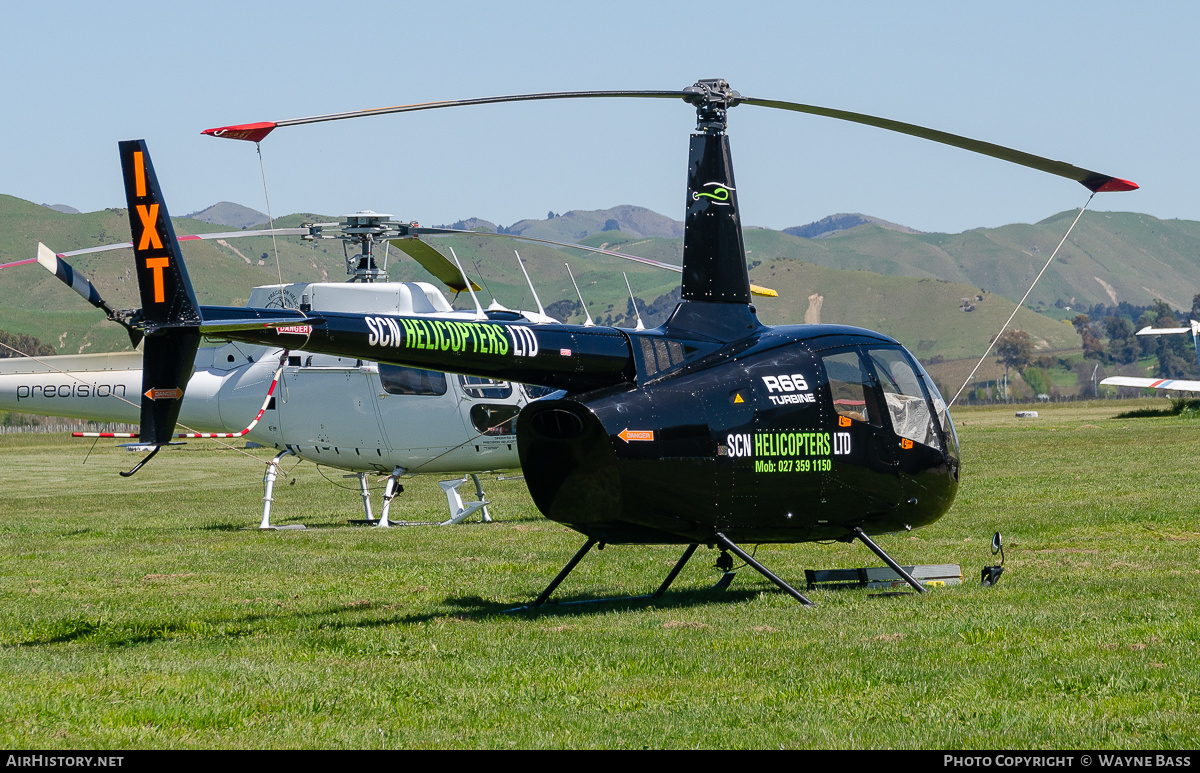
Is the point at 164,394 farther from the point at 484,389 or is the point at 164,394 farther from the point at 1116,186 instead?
the point at 484,389

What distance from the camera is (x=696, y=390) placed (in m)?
11.0

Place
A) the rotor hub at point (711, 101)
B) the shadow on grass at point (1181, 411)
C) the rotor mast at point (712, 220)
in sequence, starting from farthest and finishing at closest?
the shadow on grass at point (1181, 411), the rotor mast at point (712, 220), the rotor hub at point (711, 101)

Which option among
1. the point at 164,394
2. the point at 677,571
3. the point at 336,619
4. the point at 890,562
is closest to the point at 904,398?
the point at 890,562

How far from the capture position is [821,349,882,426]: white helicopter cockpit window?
11523 mm

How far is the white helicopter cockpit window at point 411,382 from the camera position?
65.1 feet

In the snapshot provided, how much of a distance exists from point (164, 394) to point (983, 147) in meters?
7.08

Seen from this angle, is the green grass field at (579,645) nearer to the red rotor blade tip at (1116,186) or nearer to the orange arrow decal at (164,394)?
the orange arrow decal at (164,394)

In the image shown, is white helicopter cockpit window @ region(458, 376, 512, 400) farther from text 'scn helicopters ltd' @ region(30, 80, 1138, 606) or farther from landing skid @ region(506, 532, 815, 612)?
text 'scn helicopters ltd' @ region(30, 80, 1138, 606)

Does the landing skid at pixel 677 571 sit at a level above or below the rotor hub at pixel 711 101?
below

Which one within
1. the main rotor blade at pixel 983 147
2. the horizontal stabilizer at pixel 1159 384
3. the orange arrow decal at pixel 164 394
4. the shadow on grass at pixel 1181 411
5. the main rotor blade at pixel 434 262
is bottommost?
the shadow on grass at pixel 1181 411

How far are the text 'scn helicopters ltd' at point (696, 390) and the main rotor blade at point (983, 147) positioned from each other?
2cm

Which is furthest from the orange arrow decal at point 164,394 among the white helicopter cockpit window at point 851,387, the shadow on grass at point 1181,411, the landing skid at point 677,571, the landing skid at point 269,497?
the shadow on grass at point 1181,411

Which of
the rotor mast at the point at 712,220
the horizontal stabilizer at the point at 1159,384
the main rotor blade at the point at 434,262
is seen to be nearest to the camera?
the rotor mast at the point at 712,220

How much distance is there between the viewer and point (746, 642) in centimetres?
951
